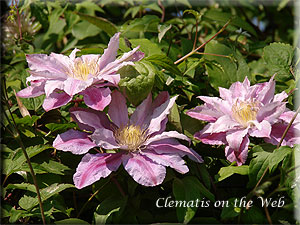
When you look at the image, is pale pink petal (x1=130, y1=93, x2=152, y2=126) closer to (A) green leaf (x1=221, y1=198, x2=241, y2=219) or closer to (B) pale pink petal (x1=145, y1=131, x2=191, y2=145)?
(B) pale pink petal (x1=145, y1=131, x2=191, y2=145)

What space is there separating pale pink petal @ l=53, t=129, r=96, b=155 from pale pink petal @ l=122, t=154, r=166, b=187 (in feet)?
0.26

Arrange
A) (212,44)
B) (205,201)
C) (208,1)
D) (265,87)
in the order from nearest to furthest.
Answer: (205,201) → (265,87) → (212,44) → (208,1)

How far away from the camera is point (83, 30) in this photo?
1.55 m

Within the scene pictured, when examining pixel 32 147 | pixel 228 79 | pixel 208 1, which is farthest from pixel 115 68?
pixel 208 1

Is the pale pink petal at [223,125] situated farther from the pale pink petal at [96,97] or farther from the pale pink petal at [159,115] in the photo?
the pale pink petal at [96,97]

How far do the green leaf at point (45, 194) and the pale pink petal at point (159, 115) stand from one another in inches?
7.8

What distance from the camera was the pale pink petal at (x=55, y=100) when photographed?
85 cm

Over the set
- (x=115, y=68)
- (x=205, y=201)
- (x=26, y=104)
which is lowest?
(x=205, y=201)

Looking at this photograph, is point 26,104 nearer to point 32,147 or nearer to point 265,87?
point 32,147

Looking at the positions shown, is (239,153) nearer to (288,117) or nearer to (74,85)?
(288,117)

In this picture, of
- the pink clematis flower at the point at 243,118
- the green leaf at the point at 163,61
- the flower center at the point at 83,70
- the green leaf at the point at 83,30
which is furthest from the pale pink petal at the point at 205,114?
the green leaf at the point at 83,30

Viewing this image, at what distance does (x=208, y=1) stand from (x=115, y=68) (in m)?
1.06

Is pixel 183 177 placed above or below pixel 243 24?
below

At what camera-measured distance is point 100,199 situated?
849 millimetres
